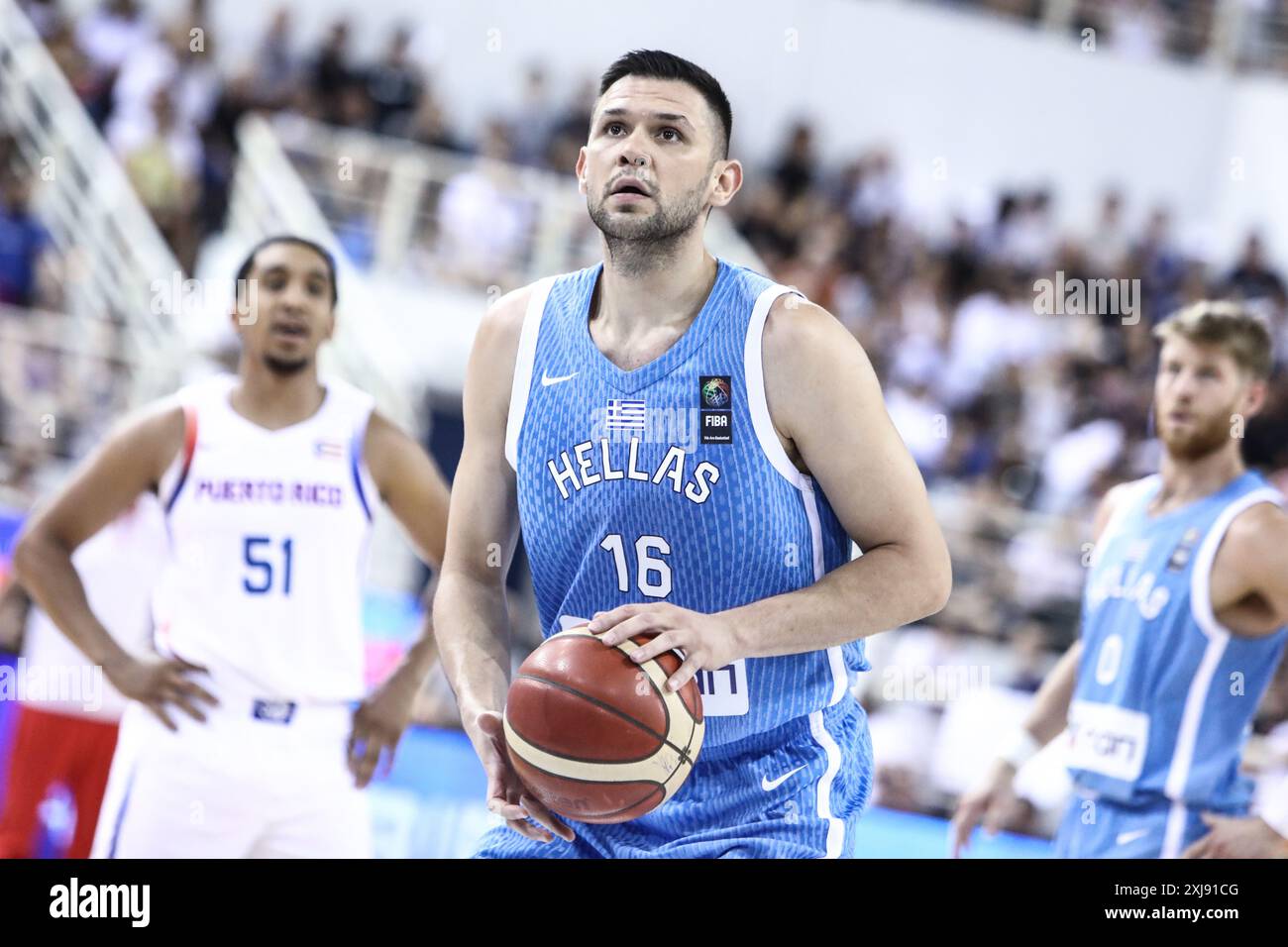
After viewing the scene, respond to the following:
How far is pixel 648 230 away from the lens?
11.0 feet

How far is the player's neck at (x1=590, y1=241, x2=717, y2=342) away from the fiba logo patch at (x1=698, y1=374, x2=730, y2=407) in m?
0.18

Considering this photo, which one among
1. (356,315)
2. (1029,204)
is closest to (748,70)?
(1029,204)

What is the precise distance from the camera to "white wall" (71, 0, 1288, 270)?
15.0m

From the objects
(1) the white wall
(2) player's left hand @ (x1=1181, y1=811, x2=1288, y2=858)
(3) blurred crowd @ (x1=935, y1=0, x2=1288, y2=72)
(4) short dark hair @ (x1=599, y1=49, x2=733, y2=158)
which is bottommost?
(2) player's left hand @ (x1=1181, y1=811, x2=1288, y2=858)

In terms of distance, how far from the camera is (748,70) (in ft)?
50.9

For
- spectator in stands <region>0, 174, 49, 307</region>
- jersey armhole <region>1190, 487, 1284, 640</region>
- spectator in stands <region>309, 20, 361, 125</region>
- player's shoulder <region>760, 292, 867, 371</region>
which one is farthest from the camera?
spectator in stands <region>309, 20, 361, 125</region>

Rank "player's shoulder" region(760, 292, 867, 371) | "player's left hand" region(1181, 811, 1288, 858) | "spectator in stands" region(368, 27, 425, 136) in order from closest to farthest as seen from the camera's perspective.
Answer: "player's shoulder" region(760, 292, 867, 371) → "player's left hand" region(1181, 811, 1288, 858) → "spectator in stands" region(368, 27, 425, 136)

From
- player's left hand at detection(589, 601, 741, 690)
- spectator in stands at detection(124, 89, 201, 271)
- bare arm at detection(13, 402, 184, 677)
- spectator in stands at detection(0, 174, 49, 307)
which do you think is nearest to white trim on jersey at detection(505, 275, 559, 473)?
player's left hand at detection(589, 601, 741, 690)

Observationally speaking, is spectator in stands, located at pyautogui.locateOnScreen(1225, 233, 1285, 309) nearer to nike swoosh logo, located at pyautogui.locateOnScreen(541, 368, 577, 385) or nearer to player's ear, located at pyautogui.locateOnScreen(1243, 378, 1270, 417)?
player's ear, located at pyautogui.locateOnScreen(1243, 378, 1270, 417)

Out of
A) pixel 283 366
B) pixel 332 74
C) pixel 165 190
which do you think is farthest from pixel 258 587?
pixel 332 74

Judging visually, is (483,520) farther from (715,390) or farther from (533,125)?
(533,125)

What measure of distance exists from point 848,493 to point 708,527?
285mm
